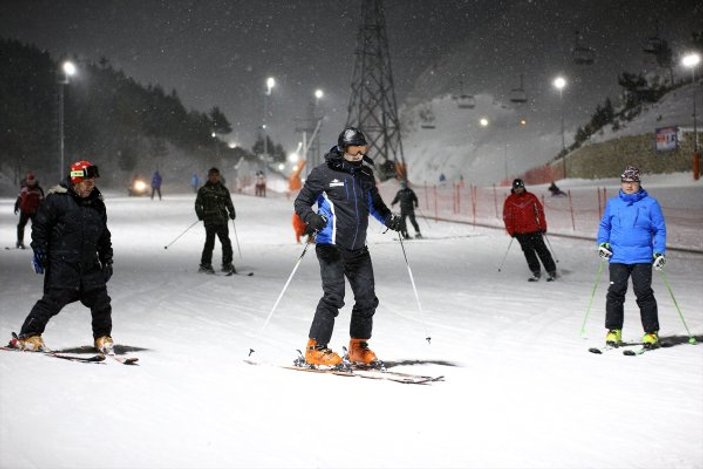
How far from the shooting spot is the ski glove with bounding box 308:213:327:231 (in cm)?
590

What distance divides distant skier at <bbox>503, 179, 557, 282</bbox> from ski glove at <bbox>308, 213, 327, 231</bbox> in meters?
7.81

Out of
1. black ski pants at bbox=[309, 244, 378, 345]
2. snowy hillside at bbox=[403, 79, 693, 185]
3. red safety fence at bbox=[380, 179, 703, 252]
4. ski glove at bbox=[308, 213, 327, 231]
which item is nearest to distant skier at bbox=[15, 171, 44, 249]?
black ski pants at bbox=[309, 244, 378, 345]

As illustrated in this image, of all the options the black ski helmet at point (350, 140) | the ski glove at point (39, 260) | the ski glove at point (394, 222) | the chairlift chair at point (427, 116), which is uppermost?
the chairlift chair at point (427, 116)

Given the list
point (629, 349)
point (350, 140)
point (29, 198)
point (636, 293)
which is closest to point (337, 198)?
point (350, 140)

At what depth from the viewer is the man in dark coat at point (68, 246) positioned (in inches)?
249

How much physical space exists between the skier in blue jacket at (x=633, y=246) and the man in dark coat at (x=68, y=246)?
182 inches

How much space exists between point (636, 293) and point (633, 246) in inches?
19.8

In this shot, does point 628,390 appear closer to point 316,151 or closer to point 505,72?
point 316,151

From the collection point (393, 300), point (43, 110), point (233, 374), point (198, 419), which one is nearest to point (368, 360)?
point (233, 374)

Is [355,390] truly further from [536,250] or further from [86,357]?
[536,250]

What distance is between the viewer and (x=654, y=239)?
7.55 meters

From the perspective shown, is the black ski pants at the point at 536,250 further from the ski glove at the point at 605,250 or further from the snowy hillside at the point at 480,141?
the snowy hillside at the point at 480,141

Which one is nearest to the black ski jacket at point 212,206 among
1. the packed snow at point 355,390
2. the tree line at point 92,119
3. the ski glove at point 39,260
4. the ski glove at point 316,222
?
the packed snow at point 355,390

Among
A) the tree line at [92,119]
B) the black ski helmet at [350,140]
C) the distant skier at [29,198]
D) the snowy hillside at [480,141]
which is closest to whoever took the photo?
the black ski helmet at [350,140]
